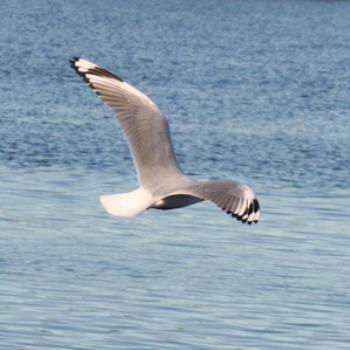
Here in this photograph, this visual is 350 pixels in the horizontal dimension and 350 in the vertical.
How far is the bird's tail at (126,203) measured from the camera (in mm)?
11776

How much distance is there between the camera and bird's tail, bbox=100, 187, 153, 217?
464 inches

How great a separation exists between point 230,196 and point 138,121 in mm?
1662

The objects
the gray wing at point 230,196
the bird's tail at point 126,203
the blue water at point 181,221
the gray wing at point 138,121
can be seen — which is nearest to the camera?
the gray wing at point 230,196

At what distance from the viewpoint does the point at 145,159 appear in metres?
12.9

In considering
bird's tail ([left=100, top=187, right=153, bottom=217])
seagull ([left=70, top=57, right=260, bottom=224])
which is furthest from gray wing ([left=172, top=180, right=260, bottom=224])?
bird's tail ([left=100, top=187, right=153, bottom=217])

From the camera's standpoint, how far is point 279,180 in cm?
2550

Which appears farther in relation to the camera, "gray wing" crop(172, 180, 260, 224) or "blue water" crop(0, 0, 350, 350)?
"blue water" crop(0, 0, 350, 350)

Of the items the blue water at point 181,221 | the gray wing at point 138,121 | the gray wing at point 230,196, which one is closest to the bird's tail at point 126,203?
the gray wing at point 230,196

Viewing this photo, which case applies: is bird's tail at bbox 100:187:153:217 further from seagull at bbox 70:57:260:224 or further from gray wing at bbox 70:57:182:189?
gray wing at bbox 70:57:182:189

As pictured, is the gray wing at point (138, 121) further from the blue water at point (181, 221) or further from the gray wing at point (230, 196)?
the blue water at point (181, 221)

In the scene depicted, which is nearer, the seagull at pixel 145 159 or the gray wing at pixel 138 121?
the seagull at pixel 145 159

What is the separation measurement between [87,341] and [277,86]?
27570 millimetres

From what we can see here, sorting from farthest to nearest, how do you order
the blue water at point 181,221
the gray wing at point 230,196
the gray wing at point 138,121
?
the blue water at point 181,221 → the gray wing at point 138,121 → the gray wing at point 230,196

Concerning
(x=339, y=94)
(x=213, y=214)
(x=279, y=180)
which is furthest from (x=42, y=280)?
(x=339, y=94)
